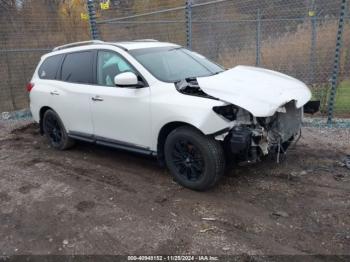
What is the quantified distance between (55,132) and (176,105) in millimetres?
3131

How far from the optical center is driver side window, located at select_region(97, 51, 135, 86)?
5.13 metres

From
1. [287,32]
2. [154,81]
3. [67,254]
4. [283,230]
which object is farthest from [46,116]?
[287,32]

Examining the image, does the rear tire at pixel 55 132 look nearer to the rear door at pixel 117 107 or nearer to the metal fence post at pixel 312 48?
the rear door at pixel 117 107

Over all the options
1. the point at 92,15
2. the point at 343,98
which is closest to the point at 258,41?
the point at 343,98

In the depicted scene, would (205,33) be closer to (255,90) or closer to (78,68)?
(78,68)

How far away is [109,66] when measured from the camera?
5355 mm

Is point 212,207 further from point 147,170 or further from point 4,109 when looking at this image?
point 4,109

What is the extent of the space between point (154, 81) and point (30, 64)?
7469mm

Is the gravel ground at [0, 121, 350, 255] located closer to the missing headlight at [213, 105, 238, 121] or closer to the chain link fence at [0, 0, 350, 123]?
the missing headlight at [213, 105, 238, 121]

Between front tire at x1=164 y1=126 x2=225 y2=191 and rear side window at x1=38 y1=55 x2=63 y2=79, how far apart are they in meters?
2.82

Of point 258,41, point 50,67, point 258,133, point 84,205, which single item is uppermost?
point 258,41

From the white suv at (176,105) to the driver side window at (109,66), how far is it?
14 millimetres

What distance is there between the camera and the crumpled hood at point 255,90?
4035mm

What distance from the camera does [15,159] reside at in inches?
251
